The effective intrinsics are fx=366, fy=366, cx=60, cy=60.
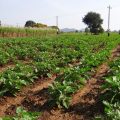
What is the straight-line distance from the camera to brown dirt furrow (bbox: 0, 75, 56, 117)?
8609mm

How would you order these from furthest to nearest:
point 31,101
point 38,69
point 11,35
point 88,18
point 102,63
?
point 88,18, point 11,35, point 102,63, point 38,69, point 31,101

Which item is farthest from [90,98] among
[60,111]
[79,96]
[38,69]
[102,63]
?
[102,63]

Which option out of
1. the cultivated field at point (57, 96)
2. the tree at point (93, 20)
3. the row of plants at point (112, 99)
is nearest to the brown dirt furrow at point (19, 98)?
the cultivated field at point (57, 96)

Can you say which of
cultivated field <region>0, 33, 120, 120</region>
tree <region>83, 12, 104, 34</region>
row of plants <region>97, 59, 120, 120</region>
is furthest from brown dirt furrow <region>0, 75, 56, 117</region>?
tree <region>83, 12, 104, 34</region>

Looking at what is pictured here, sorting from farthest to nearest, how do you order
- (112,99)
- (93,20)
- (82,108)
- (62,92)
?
1. (93,20)
2. (62,92)
3. (82,108)
4. (112,99)

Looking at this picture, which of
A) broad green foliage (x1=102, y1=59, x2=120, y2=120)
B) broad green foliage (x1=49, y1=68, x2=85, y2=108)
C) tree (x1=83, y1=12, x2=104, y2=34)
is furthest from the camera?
tree (x1=83, y1=12, x2=104, y2=34)

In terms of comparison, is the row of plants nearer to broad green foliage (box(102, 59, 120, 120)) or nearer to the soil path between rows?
broad green foliage (box(102, 59, 120, 120))

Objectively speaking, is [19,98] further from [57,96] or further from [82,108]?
[82,108]

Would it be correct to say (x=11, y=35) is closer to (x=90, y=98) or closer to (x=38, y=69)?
(x=38, y=69)

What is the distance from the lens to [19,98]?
9.55 meters

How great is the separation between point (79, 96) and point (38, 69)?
306 cm

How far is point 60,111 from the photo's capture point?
8250 mm

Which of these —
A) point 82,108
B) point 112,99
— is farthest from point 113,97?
point 82,108

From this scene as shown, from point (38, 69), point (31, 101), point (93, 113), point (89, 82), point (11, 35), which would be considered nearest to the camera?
point (93, 113)
